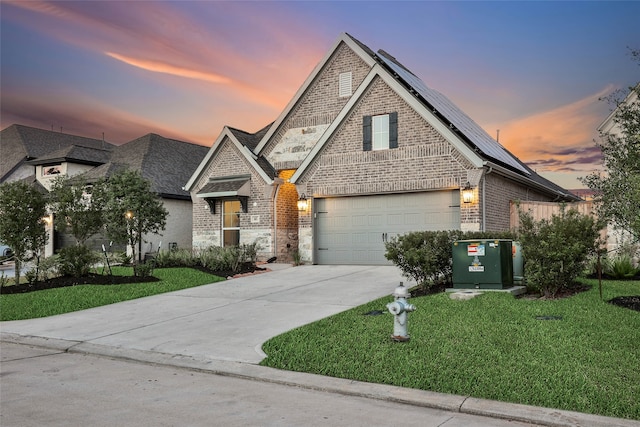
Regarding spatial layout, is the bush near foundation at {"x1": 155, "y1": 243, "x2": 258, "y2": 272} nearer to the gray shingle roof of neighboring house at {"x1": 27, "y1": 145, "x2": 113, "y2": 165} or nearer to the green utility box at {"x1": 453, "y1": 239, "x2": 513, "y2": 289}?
the green utility box at {"x1": 453, "y1": 239, "x2": 513, "y2": 289}

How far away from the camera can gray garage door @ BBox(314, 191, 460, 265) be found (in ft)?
57.9

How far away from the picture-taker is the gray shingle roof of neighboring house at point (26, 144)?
35.5 m

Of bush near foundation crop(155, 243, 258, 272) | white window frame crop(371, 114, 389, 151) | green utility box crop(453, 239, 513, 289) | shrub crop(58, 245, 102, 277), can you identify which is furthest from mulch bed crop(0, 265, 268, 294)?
green utility box crop(453, 239, 513, 289)

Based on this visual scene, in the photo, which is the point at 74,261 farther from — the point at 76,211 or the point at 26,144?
the point at 26,144

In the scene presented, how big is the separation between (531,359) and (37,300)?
37.3ft

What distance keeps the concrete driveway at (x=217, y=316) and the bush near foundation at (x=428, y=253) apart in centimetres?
88

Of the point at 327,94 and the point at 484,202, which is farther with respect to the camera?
the point at 327,94

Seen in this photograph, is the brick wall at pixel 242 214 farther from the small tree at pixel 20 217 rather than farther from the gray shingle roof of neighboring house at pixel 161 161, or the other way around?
the small tree at pixel 20 217

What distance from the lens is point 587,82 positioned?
1933 cm

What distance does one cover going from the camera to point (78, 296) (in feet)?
43.6

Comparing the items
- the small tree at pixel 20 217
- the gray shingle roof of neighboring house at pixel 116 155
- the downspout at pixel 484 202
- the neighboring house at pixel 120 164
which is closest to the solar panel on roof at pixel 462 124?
the downspout at pixel 484 202

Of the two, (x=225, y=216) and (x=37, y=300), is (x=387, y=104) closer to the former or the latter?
(x=225, y=216)

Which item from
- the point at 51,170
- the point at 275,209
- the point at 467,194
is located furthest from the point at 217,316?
the point at 51,170

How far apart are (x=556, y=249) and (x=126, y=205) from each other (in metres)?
A: 13.2
